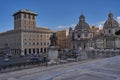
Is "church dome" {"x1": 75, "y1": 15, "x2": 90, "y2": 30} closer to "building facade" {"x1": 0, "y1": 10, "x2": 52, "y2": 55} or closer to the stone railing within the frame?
"building facade" {"x1": 0, "y1": 10, "x2": 52, "y2": 55}

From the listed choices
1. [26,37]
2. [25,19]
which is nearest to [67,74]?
[26,37]

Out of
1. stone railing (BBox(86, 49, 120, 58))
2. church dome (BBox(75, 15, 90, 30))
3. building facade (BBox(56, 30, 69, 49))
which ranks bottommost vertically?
stone railing (BBox(86, 49, 120, 58))

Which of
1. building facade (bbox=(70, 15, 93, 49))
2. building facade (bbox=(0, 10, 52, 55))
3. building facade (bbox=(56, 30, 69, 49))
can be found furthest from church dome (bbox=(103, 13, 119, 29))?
building facade (bbox=(0, 10, 52, 55))

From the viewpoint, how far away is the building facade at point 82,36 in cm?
7785

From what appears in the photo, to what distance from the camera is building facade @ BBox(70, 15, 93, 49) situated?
77.8 meters

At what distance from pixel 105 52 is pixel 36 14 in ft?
197

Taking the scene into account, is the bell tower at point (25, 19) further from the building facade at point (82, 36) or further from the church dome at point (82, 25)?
the church dome at point (82, 25)

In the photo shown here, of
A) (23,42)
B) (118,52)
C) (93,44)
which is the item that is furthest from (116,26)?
(23,42)

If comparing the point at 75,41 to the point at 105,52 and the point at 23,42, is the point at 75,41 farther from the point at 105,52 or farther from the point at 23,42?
the point at 105,52

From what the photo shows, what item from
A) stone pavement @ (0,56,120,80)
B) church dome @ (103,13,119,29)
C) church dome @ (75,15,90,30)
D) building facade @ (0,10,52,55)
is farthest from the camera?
church dome @ (75,15,90,30)

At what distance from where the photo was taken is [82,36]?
3152 inches

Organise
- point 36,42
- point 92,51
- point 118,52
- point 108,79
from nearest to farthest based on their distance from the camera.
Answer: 1. point 108,79
2. point 118,52
3. point 92,51
4. point 36,42

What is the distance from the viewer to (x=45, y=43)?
89438mm

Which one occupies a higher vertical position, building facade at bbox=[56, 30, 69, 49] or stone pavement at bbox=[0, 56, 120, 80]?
building facade at bbox=[56, 30, 69, 49]
